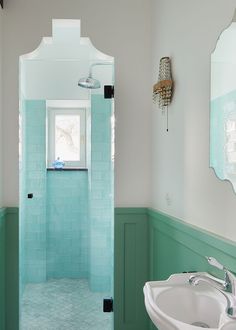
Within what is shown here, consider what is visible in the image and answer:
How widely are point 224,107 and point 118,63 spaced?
1454mm

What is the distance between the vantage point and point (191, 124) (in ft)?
6.29

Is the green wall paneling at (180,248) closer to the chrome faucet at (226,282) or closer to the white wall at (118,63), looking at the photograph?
the chrome faucet at (226,282)

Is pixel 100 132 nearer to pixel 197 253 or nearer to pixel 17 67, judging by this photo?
pixel 17 67

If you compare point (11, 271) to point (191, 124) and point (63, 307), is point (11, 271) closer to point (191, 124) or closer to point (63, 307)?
point (63, 307)

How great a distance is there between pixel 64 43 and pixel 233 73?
7.98 feet

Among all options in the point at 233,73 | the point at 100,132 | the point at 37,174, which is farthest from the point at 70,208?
the point at 233,73

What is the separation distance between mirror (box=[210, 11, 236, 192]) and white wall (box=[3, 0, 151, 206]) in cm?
120

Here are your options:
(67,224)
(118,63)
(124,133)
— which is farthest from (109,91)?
(67,224)

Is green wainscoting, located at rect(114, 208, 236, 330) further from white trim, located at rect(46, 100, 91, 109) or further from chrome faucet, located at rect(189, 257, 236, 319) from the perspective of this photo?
white trim, located at rect(46, 100, 91, 109)

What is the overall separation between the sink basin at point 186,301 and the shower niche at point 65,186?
185cm

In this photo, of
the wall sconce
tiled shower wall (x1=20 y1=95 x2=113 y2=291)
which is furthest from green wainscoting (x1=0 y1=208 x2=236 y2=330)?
tiled shower wall (x1=20 y1=95 x2=113 y2=291)

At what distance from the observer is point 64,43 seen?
3512 millimetres

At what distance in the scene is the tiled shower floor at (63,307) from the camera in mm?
3152

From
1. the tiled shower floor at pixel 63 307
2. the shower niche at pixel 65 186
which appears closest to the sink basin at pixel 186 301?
the tiled shower floor at pixel 63 307
